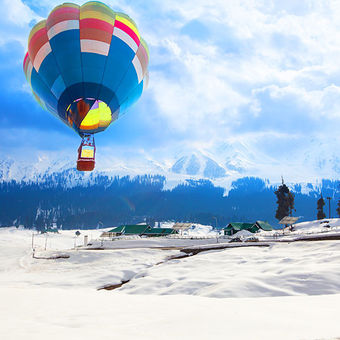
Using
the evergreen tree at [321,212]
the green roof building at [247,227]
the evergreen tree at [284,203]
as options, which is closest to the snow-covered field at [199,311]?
the green roof building at [247,227]

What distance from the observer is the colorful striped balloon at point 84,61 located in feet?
76.3

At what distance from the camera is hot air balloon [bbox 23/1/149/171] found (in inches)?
916

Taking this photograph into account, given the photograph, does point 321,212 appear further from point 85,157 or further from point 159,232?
point 85,157

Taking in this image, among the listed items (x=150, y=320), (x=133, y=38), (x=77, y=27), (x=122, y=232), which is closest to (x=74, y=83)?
(x=77, y=27)

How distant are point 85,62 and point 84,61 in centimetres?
10

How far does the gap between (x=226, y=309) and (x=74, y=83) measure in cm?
2097

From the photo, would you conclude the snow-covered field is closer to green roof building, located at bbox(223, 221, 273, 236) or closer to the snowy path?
the snowy path

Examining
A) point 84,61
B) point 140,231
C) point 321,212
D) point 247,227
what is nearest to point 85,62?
point 84,61

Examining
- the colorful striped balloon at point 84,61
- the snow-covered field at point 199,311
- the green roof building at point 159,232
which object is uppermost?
the colorful striped balloon at point 84,61

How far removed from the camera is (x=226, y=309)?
8.00m

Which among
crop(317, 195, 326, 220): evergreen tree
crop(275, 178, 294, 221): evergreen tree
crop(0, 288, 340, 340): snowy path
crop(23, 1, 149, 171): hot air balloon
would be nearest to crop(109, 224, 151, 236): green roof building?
crop(275, 178, 294, 221): evergreen tree

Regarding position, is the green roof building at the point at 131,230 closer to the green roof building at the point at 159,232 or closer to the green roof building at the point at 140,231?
the green roof building at the point at 140,231

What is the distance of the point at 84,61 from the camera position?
23422 mm

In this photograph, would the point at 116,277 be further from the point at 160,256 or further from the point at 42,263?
the point at 42,263
